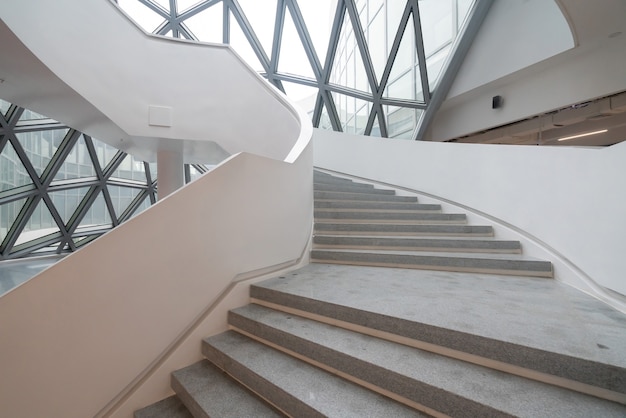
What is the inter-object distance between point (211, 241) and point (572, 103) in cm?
926

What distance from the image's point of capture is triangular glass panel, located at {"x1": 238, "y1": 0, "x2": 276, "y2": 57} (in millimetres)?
11453

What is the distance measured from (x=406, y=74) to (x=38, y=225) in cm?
1597

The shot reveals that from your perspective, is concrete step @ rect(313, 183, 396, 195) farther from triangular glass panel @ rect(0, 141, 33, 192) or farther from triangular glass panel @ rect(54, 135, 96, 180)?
triangular glass panel @ rect(0, 141, 33, 192)

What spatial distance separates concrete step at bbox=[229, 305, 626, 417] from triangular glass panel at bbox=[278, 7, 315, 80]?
12288 mm

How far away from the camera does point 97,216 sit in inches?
539

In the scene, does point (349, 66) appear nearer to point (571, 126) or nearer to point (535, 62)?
point (535, 62)

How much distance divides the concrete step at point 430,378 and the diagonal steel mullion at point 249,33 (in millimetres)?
12536

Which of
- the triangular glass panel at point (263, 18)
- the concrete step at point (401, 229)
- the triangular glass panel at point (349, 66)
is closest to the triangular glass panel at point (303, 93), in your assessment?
the triangular glass panel at point (349, 66)

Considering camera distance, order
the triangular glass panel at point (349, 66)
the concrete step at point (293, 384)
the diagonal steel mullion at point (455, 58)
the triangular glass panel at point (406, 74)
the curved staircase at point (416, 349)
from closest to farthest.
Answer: the curved staircase at point (416, 349), the concrete step at point (293, 384), the diagonal steel mullion at point (455, 58), the triangular glass panel at point (406, 74), the triangular glass panel at point (349, 66)

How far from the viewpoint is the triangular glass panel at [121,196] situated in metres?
13.8

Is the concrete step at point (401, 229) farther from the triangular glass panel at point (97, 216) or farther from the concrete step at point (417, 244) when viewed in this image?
the triangular glass panel at point (97, 216)

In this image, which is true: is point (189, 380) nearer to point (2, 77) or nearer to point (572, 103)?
point (2, 77)

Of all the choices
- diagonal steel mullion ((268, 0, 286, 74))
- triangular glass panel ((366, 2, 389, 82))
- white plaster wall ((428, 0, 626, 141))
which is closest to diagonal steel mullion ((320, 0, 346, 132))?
triangular glass panel ((366, 2, 389, 82))

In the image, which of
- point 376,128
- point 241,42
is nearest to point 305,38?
point 241,42
